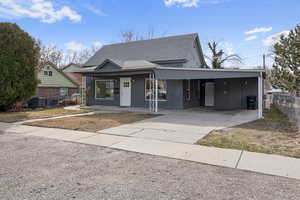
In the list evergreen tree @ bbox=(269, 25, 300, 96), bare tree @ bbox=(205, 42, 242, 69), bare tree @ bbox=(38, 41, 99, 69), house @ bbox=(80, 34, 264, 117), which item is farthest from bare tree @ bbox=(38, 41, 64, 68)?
evergreen tree @ bbox=(269, 25, 300, 96)

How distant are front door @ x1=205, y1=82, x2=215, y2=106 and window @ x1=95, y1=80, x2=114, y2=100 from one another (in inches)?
317

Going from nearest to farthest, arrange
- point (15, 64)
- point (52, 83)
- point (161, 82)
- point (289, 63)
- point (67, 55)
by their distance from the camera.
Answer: point (15, 64) < point (289, 63) < point (161, 82) < point (52, 83) < point (67, 55)

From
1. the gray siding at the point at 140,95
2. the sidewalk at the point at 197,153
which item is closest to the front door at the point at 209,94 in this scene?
the gray siding at the point at 140,95

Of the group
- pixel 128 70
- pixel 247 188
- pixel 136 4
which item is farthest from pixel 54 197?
pixel 136 4

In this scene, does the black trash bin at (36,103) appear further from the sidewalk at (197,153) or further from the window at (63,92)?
the sidewalk at (197,153)

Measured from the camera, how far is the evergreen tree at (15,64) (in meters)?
11.8

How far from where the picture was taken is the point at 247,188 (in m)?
2.91

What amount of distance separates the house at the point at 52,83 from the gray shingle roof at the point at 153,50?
7.73 meters

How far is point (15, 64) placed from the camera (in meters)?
12.0

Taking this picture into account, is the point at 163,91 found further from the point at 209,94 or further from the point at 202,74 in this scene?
the point at 209,94

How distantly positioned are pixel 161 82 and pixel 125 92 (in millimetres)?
3162

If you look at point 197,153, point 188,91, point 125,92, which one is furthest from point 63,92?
point 197,153

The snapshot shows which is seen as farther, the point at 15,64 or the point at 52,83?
the point at 52,83

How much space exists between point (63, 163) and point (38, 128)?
178 inches
